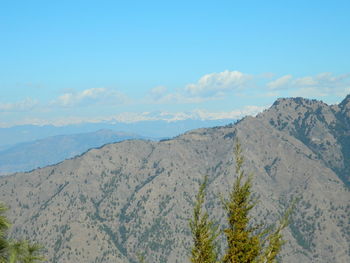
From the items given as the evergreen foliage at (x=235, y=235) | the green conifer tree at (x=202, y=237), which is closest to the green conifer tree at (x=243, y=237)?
the evergreen foliage at (x=235, y=235)

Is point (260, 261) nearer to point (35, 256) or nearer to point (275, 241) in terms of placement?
point (275, 241)

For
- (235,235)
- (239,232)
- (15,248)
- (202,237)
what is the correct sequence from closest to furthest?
1. (15,248)
2. (235,235)
3. (239,232)
4. (202,237)

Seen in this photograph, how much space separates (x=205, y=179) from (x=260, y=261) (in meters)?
7.71

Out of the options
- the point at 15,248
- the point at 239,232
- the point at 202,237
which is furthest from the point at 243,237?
the point at 15,248

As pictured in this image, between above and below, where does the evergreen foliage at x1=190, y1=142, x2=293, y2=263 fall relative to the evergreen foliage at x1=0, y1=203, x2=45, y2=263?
below

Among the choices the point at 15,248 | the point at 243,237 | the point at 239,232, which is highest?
the point at 15,248

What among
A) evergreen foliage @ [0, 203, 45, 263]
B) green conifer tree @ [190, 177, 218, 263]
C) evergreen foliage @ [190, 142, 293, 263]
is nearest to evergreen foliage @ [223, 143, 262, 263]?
evergreen foliage @ [190, 142, 293, 263]

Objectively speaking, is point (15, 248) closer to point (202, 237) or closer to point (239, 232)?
point (202, 237)

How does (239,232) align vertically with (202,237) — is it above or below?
above

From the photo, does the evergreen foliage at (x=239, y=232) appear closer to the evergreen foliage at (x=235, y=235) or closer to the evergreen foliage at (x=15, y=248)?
the evergreen foliage at (x=235, y=235)

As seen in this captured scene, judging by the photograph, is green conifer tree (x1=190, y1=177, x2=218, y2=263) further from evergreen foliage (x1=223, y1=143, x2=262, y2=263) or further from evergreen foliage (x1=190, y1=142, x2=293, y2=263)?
evergreen foliage (x1=223, y1=143, x2=262, y2=263)

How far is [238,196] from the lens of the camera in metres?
36.8

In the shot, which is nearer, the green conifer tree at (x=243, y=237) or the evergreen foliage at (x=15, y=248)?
the evergreen foliage at (x=15, y=248)

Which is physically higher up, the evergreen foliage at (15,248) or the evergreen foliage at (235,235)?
the evergreen foliage at (15,248)
